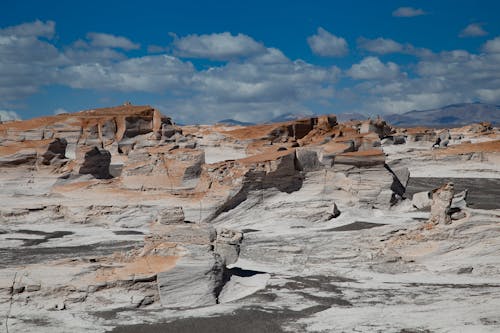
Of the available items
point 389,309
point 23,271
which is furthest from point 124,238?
point 389,309

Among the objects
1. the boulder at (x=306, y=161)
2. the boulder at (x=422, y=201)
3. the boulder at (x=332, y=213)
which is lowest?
the boulder at (x=332, y=213)

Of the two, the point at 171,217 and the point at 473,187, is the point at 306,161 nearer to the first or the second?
the point at 171,217

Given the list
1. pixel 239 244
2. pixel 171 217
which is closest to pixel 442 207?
pixel 239 244

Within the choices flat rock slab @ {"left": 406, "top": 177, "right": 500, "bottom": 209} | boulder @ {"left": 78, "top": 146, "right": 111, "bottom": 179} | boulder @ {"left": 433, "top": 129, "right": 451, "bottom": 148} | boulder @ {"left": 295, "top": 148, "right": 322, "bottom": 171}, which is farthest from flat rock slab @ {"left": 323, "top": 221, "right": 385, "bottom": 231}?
boulder @ {"left": 433, "top": 129, "right": 451, "bottom": 148}

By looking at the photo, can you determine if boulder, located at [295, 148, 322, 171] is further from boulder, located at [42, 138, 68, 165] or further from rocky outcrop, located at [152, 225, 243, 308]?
boulder, located at [42, 138, 68, 165]

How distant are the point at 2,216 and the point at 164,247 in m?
10.8

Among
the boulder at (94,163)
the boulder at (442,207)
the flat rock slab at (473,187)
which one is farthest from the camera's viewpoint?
the flat rock slab at (473,187)

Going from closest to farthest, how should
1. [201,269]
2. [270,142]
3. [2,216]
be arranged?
[201,269], [2,216], [270,142]

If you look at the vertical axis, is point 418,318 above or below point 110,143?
below

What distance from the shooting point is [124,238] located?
64.2 ft

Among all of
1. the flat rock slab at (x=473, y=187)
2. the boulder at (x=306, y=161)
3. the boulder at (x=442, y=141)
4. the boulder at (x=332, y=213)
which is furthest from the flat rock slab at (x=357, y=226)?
the boulder at (x=442, y=141)

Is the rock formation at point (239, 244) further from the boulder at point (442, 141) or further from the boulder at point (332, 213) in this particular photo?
the boulder at point (442, 141)

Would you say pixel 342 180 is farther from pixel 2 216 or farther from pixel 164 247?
pixel 2 216

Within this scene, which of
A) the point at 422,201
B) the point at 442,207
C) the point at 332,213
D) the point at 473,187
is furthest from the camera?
the point at 473,187
